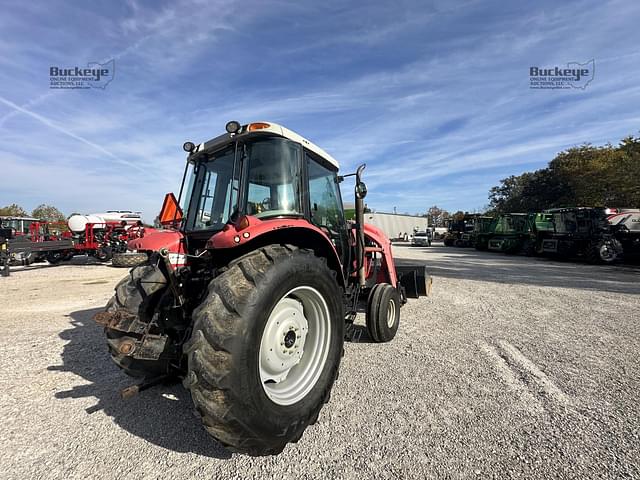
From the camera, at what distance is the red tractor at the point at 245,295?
68.0 inches

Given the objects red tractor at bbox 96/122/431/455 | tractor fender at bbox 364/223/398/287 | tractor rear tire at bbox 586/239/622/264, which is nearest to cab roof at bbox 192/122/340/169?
red tractor at bbox 96/122/431/455

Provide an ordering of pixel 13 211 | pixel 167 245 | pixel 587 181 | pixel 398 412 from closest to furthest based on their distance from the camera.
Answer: pixel 398 412
pixel 167 245
pixel 587 181
pixel 13 211

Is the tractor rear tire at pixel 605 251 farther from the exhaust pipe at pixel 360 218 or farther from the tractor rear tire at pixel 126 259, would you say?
the tractor rear tire at pixel 126 259

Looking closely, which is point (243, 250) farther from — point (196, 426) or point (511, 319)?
point (511, 319)

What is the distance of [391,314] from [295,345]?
2.22 meters

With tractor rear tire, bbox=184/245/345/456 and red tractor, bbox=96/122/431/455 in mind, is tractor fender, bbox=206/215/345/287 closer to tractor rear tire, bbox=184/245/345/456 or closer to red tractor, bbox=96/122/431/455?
red tractor, bbox=96/122/431/455

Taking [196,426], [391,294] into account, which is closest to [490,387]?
[391,294]

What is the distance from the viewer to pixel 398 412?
251 centimetres

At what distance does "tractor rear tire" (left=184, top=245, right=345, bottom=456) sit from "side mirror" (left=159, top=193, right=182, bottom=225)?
167 centimetres

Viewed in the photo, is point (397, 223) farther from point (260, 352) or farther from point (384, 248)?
point (260, 352)

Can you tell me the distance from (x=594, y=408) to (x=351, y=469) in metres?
2.13

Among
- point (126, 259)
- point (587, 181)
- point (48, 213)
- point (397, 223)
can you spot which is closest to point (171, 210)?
point (126, 259)

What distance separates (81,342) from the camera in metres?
4.14

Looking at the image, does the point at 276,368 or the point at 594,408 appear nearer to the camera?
the point at 276,368
